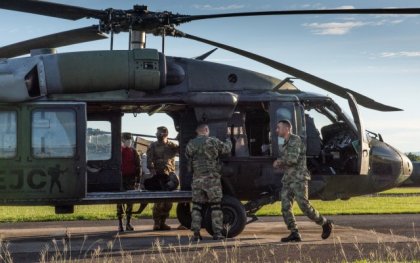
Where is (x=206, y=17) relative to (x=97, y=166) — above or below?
above

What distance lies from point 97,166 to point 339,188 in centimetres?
458

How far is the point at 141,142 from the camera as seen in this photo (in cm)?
1652

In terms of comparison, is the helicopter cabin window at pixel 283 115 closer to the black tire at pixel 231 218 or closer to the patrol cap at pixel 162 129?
the black tire at pixel 231 218

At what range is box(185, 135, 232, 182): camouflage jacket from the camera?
1054cm

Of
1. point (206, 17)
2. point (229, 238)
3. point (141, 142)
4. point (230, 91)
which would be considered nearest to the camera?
point (206, 17)

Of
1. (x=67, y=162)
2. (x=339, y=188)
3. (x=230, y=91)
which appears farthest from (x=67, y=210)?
(x=339, y=188)

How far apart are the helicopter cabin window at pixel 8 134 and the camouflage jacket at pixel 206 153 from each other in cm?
293

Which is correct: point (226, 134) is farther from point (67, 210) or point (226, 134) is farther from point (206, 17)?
point (67, 210)

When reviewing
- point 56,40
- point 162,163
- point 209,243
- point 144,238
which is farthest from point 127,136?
point 209,243

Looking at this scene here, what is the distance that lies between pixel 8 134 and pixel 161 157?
10.1 feet

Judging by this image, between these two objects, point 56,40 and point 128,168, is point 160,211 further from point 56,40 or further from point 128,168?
point 56,40

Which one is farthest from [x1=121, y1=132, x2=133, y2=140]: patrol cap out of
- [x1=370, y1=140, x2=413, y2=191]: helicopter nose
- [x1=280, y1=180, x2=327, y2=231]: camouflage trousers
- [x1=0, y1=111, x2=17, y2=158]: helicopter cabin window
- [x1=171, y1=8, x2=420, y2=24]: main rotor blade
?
[x1=370, y1=140, x2=413, y2=191]: helicopter nose

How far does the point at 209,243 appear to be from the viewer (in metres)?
10.1

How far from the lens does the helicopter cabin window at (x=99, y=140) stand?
11867 mm
